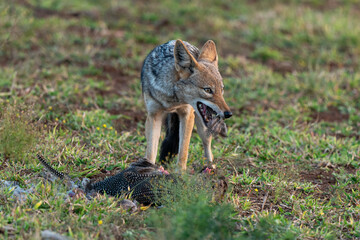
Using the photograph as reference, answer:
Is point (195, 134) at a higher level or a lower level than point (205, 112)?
lower

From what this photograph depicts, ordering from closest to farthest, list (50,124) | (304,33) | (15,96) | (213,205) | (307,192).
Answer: (213,205), (307,192), (50,124), (15,96), (304,33)

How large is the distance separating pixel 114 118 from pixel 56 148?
147cm

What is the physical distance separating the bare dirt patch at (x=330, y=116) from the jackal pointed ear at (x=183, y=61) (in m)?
3.07

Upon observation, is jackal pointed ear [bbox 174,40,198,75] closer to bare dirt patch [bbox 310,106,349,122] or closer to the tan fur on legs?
the tan fur on legs

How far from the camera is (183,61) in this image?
4902 mm

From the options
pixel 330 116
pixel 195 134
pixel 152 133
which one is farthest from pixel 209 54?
pixel 330 116

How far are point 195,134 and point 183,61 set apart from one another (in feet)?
5.95

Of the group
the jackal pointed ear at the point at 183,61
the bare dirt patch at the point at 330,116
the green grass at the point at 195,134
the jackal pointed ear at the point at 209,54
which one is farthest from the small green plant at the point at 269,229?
the bare dirt patch at the point at 330,116

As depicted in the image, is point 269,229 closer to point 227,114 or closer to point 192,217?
point 192,217

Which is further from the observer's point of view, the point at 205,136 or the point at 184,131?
the point at 205,136

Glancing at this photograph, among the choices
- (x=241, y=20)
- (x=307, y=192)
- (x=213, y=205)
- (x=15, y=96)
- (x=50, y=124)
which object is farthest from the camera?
(x=241, y=20)

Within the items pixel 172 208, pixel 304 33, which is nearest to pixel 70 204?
pixel 172 208

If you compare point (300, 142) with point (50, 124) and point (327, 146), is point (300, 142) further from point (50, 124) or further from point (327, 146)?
point (50, 124)

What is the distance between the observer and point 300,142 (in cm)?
635
